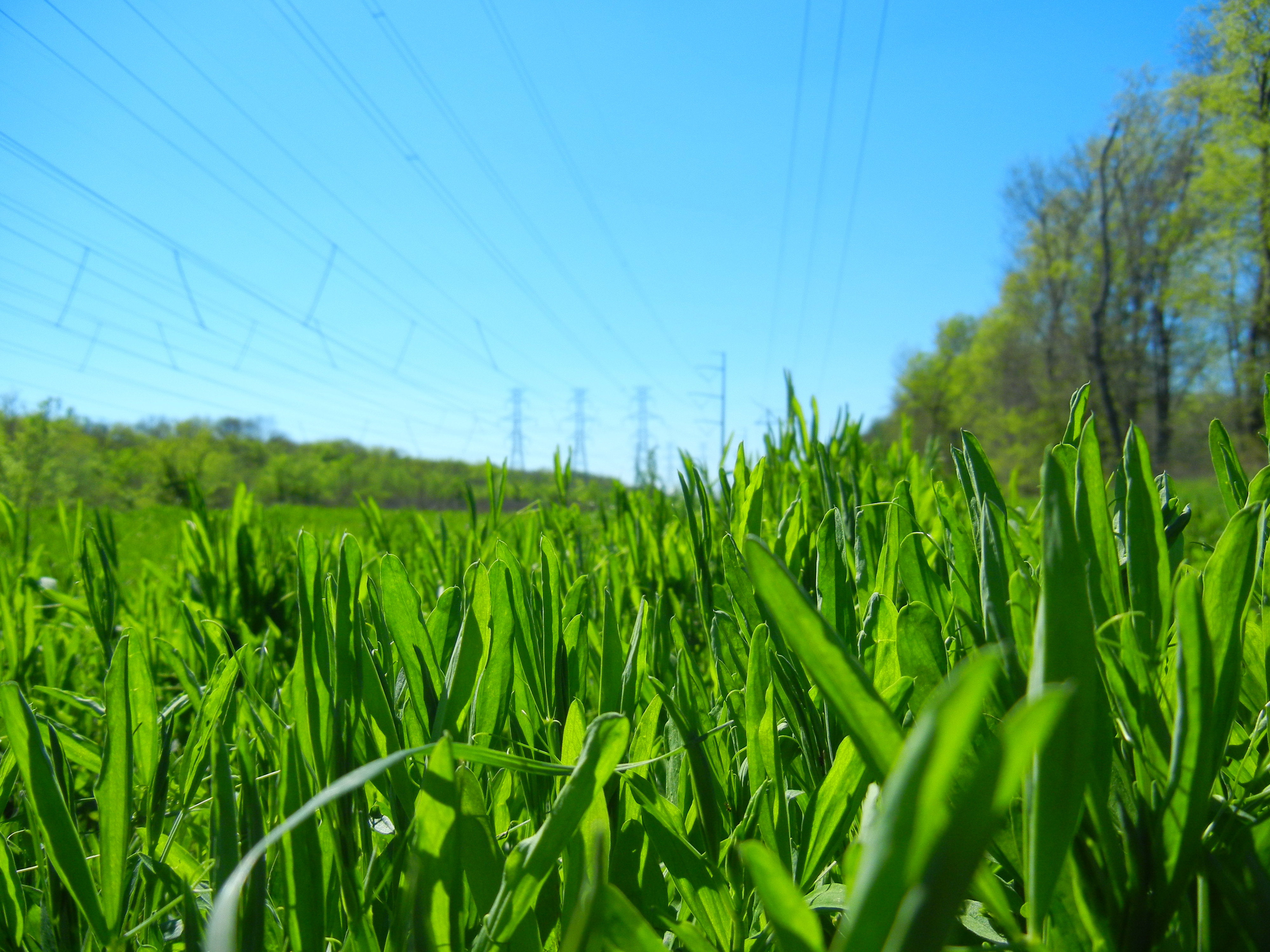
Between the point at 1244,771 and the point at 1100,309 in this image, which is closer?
the point at 1244,771

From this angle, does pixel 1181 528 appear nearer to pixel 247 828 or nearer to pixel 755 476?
pixel 755 476

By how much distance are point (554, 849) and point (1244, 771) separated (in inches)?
10.4

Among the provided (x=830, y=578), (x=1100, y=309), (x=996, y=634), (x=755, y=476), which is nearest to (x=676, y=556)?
(x=755, y=476)

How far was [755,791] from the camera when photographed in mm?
292

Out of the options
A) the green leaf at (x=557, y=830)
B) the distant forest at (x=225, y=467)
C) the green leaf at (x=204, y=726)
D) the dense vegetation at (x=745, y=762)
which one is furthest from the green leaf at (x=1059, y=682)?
the distant forest at (x=225, y=467)

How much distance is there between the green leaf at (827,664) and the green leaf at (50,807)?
0.87 ft

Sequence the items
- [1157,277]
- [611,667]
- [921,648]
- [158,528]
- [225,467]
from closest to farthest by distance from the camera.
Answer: [921,648] < [611,667] < [158,528] < [1157,277] < [225,467]

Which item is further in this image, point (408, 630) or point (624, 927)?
point (408, 630)

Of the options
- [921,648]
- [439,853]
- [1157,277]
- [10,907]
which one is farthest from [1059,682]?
[1157,277]

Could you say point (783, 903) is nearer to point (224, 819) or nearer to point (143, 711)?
point (224, 819)

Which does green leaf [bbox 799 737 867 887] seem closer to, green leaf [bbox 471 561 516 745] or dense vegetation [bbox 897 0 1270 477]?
green leaf [bbox 471 561 516 745]

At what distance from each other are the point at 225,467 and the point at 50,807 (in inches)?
1193

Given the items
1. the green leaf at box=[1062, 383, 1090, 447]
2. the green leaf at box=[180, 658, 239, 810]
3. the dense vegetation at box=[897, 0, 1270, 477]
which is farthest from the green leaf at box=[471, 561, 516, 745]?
the dense vegetation at box=[897, 0, 1270, 477]

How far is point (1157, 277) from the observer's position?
12805 millimetres
